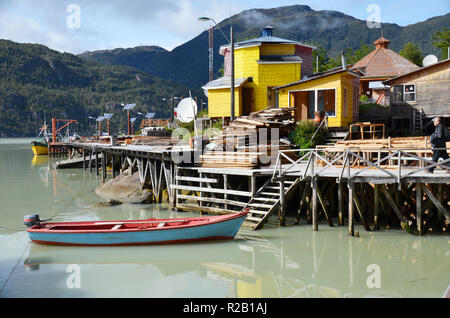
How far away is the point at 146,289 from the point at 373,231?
8.82 meters

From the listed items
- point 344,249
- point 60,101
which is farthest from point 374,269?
point 60,101

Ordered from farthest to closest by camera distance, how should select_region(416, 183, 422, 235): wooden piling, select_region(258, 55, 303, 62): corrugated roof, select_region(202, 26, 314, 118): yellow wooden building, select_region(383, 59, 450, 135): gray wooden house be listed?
select_region(202, 26, 314, 118): yellow wooden building → select_region(258, 55, 303, 62): corrugated roof → select_region(383, 59, 450, 135): gray wooden house → select_region(416, 183, 422, 235): wooden piling

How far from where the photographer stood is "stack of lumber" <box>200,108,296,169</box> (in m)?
18.4

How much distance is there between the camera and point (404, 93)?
26703mm

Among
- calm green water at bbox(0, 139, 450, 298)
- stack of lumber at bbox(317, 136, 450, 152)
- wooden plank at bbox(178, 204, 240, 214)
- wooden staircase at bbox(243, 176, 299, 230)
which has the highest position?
stack of lumber at bbox(317, 136, 450, 152)

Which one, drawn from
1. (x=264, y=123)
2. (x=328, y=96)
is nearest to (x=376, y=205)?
(x=264, y=123)

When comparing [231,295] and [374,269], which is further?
[374,269]

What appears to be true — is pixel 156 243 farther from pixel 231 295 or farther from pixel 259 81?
pixel 259 81

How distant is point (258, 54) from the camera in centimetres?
3027

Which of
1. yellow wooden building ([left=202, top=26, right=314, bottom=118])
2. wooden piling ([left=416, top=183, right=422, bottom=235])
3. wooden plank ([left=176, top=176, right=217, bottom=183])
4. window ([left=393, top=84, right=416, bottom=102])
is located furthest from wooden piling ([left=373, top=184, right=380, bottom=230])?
yellow wooden building ([left=202, top=26, right=314, bottom=118])

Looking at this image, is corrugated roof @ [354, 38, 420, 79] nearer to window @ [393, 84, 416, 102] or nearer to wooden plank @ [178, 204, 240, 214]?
window @ [393, 84, 416, 102]

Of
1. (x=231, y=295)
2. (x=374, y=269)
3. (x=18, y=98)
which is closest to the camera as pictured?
(x=231, y=295)

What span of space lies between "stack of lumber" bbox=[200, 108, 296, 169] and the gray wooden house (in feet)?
26.6

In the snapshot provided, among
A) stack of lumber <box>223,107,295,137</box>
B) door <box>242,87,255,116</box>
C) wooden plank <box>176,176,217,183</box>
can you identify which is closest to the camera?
wooden plank <box>176,176,217,183</box>
